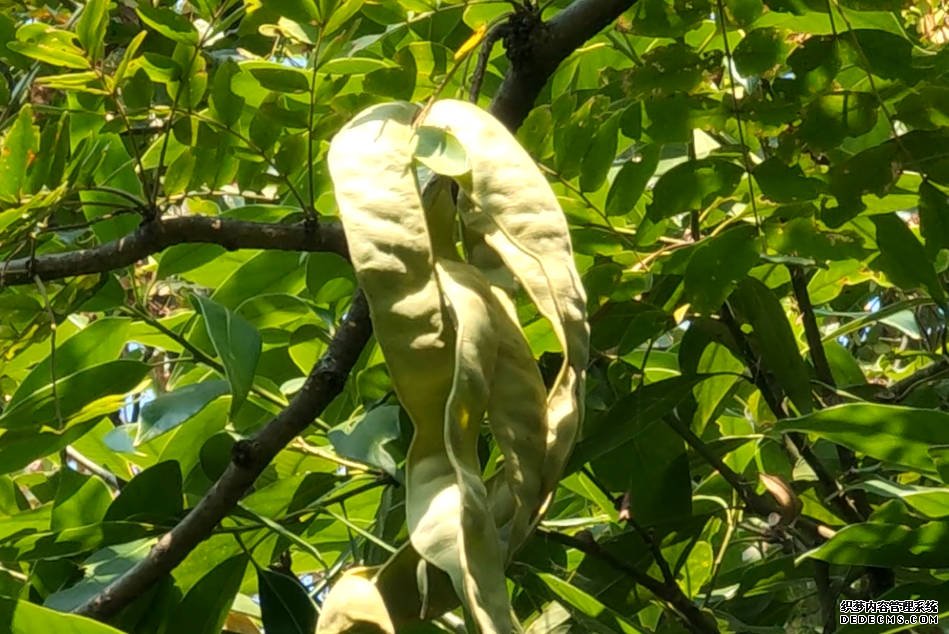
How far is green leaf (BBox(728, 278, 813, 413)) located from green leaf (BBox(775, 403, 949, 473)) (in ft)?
0.30

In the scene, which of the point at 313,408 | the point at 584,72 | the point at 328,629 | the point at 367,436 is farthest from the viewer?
the point at 584,72

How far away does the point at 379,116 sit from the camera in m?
0.49

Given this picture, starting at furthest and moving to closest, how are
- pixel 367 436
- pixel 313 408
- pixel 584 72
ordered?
pixel 584 72
pixel 367 436
pixel 313 408

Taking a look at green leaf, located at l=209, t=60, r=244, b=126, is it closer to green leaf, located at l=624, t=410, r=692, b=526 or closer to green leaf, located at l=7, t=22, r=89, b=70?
green leaf, located at l=7, t=22, r=89, b=70

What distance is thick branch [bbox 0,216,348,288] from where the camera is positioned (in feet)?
2.04

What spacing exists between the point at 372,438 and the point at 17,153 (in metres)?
0.25

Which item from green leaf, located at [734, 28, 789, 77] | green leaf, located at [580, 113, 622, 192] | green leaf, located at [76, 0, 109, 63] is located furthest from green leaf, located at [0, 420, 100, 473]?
green leaf, located at [734, 28, 789, 77]

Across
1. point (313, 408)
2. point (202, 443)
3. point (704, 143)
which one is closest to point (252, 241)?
point (313, 408)

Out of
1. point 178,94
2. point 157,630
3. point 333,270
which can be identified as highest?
point 178,94

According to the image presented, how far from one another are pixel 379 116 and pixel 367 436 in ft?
0.90

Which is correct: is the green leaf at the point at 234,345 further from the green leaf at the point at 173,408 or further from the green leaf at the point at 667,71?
the green leaf at the point at 667,71

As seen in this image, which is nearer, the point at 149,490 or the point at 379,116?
the point at 379,116

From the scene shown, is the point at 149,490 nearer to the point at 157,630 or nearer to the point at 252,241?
the point at 157,630

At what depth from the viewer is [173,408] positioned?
752 millimetres
